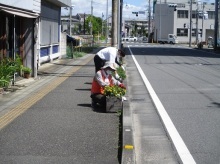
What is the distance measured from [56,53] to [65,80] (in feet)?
39.5

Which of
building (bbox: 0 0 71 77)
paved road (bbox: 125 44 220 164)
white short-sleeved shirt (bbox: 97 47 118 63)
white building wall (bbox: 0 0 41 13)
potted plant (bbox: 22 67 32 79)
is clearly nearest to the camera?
paved road (bbox: 125 44 220 164)

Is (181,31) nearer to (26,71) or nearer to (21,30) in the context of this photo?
(21,30)

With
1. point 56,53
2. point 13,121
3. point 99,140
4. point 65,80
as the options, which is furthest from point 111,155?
point 56,53

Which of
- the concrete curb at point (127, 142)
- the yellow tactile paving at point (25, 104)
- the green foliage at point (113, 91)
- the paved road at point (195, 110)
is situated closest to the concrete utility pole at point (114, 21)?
the paved road at point (195, 110)

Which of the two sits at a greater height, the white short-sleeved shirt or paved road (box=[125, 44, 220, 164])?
the white short-sleeved shirt

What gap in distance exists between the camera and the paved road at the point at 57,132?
6.18 metres

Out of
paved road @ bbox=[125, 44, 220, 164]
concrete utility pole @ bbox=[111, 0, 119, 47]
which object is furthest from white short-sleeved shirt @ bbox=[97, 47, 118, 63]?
concrete utility pole @ bbox=[111, 0, 119, 47]

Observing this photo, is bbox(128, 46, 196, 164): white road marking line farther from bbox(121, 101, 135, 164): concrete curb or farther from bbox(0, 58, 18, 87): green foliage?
bbox(0, 58, 18, 87): green foliage

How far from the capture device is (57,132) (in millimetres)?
7688

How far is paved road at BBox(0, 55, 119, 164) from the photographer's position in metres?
6.18

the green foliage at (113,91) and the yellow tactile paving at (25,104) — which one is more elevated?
the green foliage at (113,91)

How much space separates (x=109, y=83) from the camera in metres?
10.3

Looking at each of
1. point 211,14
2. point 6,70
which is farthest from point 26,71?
point 211,14

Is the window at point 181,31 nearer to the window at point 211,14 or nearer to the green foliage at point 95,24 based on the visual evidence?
the window at point 211,14
